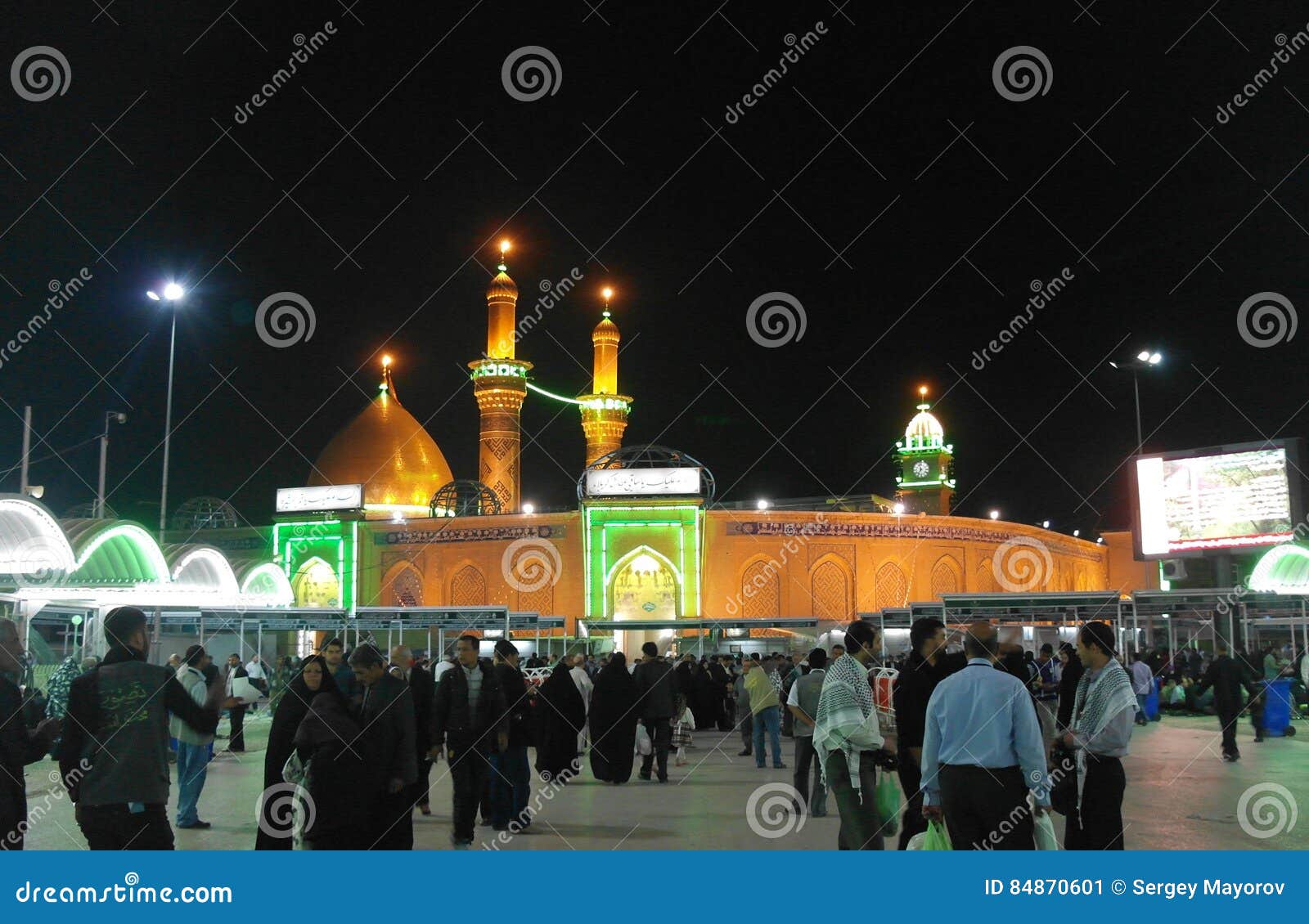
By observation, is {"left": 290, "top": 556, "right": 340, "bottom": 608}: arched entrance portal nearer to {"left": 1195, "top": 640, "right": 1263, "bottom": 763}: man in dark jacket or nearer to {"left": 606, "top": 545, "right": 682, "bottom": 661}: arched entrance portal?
{"left": 606, "top": 545, "right": 682, "bottom": 661}: arched entrance portal

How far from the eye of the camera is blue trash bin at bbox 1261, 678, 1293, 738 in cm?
1664

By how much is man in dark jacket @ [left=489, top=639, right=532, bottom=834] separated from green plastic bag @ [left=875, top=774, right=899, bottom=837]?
2966 mm

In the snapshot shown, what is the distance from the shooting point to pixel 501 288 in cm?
4494

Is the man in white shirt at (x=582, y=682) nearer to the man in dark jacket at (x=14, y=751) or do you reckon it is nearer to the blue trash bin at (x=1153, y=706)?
the man in dark jacket at (x=14, y=751)

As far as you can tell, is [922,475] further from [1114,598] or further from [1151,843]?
[1151,843]

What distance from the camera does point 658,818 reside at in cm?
939

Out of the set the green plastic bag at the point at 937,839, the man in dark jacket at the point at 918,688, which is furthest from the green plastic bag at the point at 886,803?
the green plastic bag at the point at 937,839

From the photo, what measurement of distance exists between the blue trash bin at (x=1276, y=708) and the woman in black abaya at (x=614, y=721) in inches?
360

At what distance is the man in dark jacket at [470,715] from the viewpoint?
27.5ft

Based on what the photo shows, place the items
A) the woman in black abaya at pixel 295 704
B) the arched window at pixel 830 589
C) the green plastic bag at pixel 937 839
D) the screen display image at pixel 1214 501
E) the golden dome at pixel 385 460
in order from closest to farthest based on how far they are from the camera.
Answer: the green plastic bag at pixel 937 839 < the woman in black abaya at pixel 295 704 < the screen display image at pixel 1214 501 < the arched window at pixel 830 589 < the golden dome at pixel 385 460

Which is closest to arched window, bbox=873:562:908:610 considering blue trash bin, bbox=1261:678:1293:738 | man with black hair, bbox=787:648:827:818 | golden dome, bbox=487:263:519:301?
golden dome, bbox=487:263:519:301

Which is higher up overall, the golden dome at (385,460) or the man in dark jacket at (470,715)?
the golden dome at (385,460)

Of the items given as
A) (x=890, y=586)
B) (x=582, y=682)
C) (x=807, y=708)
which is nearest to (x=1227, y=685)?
(x=807, y=708)

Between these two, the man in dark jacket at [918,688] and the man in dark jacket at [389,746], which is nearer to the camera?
the man in dark jacket at [389,746]
